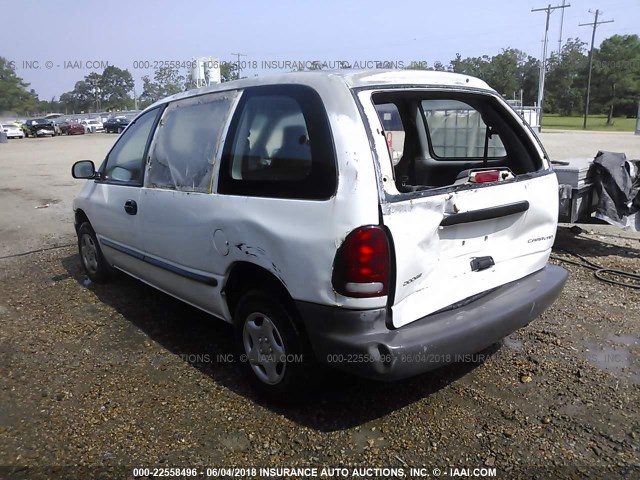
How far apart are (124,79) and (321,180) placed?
92.5m

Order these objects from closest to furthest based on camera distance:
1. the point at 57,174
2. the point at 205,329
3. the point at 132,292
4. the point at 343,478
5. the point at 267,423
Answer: the point at 343,478, the point at 267,423, the point at 205,329, the point at 132,292, the point at 57,174

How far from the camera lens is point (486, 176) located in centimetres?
291

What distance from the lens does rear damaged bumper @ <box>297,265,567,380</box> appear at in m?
2.42

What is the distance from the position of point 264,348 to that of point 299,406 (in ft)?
1.27

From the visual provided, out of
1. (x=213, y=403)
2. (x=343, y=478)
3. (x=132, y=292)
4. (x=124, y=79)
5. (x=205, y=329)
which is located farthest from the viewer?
(x=124, y=79)

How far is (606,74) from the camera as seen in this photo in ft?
199

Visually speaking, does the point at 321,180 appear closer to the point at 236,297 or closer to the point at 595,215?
the point at 236,297

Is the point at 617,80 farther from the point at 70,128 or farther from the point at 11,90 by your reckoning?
the point at 11,90

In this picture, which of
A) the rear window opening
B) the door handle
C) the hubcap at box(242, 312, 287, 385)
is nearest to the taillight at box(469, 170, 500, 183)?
the rear window opening

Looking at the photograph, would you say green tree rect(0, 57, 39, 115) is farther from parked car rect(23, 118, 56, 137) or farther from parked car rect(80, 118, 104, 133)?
parked car rect(80, 118, 104, 133)

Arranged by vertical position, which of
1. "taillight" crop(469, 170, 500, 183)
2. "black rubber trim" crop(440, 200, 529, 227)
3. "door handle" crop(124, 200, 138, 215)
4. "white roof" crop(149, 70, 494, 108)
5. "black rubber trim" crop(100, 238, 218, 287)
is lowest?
"black rubber trim" crop(100, 238, 218, 287)

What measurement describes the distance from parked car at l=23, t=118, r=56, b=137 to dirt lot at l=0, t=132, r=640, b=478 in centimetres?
4699

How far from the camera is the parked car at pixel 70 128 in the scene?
49184 mm

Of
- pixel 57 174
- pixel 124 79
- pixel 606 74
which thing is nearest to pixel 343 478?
pixel 57 174
